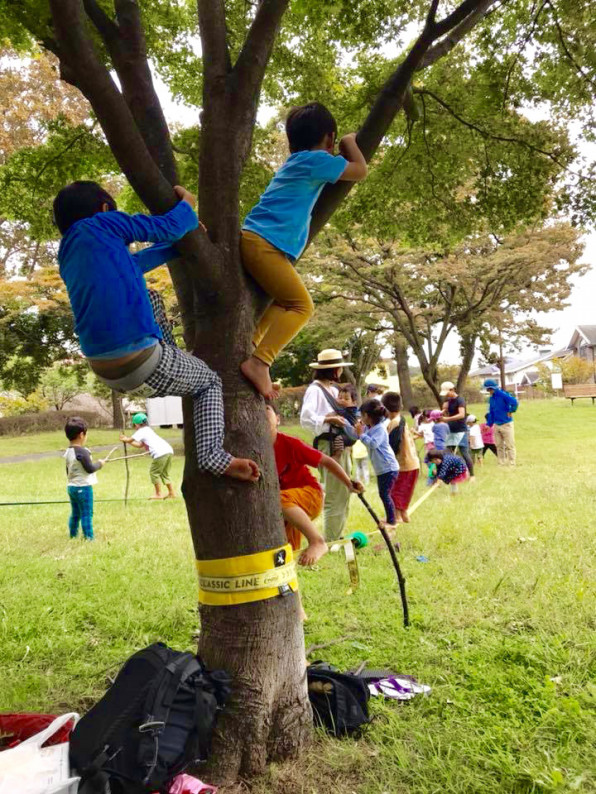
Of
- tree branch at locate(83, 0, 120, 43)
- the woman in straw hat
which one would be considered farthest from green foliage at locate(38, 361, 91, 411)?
tree branch at locate(83, 0, 120, 43)

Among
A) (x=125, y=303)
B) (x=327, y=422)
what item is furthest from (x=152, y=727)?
(x=327, y=422)

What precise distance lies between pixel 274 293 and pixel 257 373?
16.3 inches

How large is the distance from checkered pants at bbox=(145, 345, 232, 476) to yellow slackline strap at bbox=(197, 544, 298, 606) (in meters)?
0.45

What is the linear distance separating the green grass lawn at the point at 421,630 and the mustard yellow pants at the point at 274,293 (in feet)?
6.45

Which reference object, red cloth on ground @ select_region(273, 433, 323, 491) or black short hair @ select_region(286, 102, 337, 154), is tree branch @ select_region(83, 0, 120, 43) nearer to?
black short hair @ select_region(286, 102, 337, 154)

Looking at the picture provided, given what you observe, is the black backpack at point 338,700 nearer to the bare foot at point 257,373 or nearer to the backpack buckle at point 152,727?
the backpack buckle at point 152,727

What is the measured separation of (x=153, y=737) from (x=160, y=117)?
2.95 meters

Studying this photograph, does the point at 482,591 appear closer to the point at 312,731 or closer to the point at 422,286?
the point at 312,731

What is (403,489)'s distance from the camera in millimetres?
7559

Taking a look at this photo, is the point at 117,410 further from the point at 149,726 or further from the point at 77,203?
the point at 149,726

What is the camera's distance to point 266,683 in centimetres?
281

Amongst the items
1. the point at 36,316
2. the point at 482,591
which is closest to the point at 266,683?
the point at 482,591

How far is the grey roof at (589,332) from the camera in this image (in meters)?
60.7

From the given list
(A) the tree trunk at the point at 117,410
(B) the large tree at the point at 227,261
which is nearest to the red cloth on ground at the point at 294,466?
(B) the large tree at the point at 227,261
